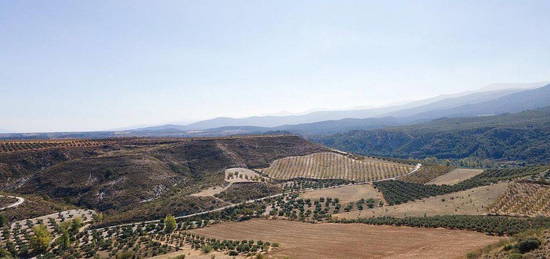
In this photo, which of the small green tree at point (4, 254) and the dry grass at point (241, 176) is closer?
the small green tree at point (4, 254)

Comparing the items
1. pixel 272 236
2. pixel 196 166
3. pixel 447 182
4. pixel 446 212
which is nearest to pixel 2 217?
pixel 272 236

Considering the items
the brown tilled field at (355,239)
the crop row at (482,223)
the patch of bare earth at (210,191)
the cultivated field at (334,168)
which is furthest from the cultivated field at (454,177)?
the patch of bare earth at (210,191)

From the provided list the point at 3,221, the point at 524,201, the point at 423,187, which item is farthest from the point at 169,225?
the point at 524,201

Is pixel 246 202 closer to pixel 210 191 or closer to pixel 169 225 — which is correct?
pixel 210 191

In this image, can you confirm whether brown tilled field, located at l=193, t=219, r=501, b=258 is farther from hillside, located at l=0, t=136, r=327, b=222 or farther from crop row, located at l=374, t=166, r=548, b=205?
crop row, located at l=374, t=166, r=548, b=205

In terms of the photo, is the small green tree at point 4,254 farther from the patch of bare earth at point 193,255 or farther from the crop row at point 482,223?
the crop row at point 482,223

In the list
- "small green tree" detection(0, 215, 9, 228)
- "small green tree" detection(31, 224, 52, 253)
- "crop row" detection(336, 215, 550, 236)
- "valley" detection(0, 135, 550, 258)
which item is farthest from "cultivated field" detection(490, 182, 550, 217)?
"small green tree" detection(0, 215, 9, 228)
